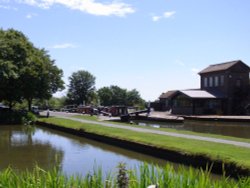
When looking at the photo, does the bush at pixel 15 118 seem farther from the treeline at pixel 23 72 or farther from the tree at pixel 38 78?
the tree at pixel 38 78

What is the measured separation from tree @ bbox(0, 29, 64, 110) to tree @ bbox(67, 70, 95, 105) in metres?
62.1

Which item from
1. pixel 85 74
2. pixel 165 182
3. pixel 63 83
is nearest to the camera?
pixel 165 182

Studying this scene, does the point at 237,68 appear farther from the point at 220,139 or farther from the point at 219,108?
the point at 220,139

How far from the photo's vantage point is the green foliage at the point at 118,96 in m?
126

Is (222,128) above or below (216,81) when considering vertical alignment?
below

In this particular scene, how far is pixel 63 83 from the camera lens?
62094 millimetres

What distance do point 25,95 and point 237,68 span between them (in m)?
30.3

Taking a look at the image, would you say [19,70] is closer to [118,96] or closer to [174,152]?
[174,152]

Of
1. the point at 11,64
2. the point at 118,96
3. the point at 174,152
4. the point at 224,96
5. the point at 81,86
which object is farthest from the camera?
the point at 118,96

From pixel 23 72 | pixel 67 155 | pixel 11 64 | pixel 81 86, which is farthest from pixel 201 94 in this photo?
pixel 81 86

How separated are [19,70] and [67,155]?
27647 mm

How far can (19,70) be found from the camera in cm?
4797

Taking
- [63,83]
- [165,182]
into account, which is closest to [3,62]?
[63,83]

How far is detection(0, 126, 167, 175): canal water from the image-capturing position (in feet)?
60.7
